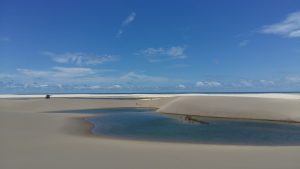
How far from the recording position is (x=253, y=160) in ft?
30.1

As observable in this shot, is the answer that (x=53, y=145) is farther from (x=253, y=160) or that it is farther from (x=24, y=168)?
(x=253, y=160)

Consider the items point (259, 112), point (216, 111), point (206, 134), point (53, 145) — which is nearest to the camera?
point (53, 145)

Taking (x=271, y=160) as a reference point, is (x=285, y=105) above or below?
above

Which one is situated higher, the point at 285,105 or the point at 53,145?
the point at 285,105

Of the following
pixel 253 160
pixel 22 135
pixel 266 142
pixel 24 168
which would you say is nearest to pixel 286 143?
pixel 266 142

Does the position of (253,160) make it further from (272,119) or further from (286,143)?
(272,119)

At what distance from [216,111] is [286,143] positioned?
13566 millimetres

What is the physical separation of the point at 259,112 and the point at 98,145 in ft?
54.0

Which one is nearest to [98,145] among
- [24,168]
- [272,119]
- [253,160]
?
[24,168]

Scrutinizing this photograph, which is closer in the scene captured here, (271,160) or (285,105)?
(271,160)

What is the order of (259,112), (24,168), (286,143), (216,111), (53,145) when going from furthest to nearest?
(216,111) < (259,112) < (286,143) < (53,145) < (24,168)

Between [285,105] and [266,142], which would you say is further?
[285,105]

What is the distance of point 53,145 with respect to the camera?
11773 millimetres

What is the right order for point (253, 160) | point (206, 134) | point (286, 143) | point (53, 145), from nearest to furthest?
point (253, 160) < point (53, 145) < point (286, 143) < point (206, 134)
